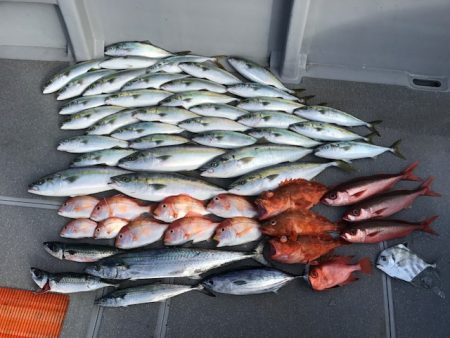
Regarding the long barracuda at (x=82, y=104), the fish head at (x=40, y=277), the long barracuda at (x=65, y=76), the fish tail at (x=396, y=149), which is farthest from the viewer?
the long barracuda at (x=65, y=76)

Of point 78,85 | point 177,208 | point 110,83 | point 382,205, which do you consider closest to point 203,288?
point 177,208

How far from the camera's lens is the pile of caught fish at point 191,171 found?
8.25 ft

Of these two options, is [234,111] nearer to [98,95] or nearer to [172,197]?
[172,197]

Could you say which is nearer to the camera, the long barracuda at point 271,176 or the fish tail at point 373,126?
the long barracuda at point 271,176

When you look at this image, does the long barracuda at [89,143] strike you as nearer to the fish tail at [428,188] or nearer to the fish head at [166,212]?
the fish head at [166,212]

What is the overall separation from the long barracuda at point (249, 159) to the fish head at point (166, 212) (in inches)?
12.6

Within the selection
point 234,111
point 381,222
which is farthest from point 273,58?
point 381,222

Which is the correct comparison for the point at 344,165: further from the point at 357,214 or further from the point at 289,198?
the point at 289,198

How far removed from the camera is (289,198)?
2.66 metres

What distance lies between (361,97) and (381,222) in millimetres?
1110

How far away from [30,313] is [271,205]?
1579 mm

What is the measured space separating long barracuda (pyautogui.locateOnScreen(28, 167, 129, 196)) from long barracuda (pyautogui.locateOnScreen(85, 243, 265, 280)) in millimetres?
520

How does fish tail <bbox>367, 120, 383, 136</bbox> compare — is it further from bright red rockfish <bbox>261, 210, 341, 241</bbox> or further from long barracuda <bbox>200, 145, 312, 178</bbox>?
bright red rockfish <bbox>261, 210, 341, 241</bbox>

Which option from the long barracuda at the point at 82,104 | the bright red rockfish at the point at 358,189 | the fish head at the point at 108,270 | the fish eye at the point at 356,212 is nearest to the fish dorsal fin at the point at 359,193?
the bright red rockfish at the point at 358,189
